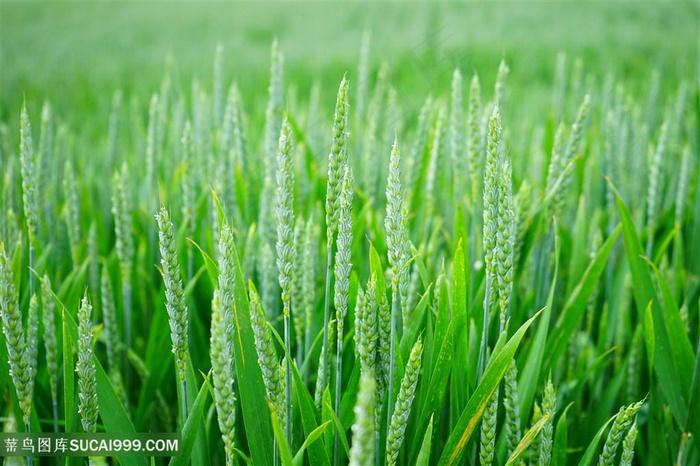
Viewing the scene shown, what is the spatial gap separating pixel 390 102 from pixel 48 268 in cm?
86

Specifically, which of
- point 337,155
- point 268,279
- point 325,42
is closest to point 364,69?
point 268,279

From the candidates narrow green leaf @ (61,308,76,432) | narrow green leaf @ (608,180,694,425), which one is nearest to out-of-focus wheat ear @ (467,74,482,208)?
narrow green leaf @ (608,180,694,425)

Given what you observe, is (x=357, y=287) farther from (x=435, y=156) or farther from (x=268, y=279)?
(x=435, y=156)

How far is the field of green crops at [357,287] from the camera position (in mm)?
683

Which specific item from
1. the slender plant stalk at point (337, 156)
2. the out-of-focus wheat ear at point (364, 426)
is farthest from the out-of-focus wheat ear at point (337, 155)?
the out-of-focus wheat ear at point (364, 426)

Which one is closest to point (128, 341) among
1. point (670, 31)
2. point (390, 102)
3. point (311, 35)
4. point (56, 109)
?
point (390, 102)

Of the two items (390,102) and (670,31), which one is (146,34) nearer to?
(390,102)

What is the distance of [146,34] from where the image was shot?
3.38 m

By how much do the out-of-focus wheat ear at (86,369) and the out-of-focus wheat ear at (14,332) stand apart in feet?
0.20

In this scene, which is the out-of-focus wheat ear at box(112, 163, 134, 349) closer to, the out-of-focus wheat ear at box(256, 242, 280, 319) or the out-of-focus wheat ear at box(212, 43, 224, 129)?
the out-of-focus wheat ear at box(256, 242, 280, 319)

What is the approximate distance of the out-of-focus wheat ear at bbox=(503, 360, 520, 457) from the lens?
0.78 meters

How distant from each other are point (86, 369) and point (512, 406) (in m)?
0.51

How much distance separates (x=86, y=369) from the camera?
2.27ft

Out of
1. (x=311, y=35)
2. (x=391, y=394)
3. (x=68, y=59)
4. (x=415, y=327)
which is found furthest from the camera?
(x=311, y=35)
